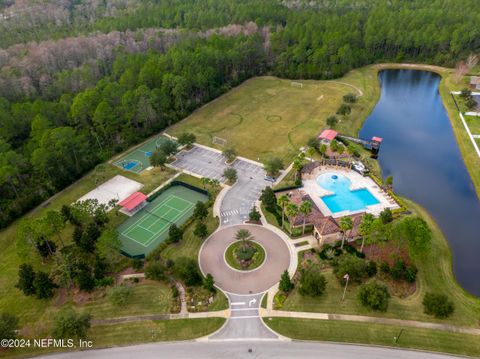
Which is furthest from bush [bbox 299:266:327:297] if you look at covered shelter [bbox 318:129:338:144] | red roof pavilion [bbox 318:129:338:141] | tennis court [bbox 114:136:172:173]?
tennis court [bbox 114:136:172:173]

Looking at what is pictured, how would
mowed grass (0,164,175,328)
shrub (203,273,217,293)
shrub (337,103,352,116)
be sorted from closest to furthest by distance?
mowed grass (0,164,175,328) < shrub (203,273,217,293) < shrub (337,103,352,116)

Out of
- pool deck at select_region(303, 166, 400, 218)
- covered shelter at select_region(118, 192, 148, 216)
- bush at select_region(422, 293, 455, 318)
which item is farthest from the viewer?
covered shelter at select_region(118, 192, 148, 216)

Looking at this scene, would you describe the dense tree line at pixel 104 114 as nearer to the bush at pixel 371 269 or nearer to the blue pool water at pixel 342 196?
the blue pool water at pixel 342 196

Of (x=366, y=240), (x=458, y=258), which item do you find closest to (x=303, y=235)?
(x=366, y=240)

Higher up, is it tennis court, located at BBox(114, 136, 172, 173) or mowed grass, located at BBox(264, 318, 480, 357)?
mowed grass, located at BBox(264, 318, 480, 357)

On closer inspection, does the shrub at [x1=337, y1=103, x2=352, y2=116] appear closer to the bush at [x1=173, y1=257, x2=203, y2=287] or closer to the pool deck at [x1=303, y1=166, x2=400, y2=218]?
the pool deck at [x1=303, y1=166, x2=400, y2=218]

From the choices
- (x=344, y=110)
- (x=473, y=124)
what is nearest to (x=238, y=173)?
(x=344, y=110)

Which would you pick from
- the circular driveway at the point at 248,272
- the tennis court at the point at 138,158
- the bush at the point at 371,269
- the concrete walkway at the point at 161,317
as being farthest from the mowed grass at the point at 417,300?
the tennis court at the point at 138,158

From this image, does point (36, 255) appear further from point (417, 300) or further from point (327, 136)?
point (327, 136)
